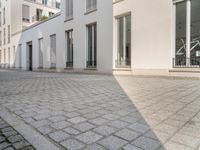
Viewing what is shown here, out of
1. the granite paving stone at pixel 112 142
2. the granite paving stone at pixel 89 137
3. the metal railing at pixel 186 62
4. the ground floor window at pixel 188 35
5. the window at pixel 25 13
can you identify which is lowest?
the granite paving stone at pixel 112 142

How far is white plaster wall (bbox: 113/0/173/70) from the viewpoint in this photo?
7.63 m

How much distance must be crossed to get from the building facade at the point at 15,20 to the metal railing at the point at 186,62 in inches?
782

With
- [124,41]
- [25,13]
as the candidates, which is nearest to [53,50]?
[124,41]

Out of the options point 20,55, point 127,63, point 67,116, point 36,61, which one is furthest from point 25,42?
point 67,116

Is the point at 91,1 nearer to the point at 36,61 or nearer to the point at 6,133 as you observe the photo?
the point at 36,61

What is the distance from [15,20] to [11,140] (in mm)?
26667

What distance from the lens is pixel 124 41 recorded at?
9.68m

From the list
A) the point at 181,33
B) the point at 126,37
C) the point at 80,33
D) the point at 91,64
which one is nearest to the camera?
the point at 181,33

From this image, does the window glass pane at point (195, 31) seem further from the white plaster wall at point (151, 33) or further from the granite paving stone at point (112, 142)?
the granite paving stone at point (112, 142)

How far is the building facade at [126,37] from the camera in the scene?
7.28m

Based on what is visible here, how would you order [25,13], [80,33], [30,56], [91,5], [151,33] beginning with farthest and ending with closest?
[25,13] → [30,56] → [80,33] → [91,5] → [151,33]

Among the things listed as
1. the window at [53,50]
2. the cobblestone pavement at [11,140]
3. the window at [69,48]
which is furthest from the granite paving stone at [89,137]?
the window at [53,50]

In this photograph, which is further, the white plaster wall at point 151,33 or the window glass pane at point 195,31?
the white plaster wall at point 151,33

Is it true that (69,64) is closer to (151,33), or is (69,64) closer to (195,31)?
(151,33)
